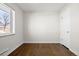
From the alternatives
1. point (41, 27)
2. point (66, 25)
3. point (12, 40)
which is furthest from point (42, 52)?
Answer: point (41, 27)

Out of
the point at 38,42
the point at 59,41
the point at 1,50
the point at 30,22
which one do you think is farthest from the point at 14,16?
the point at 59,41

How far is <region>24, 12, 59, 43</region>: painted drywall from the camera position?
241 inches

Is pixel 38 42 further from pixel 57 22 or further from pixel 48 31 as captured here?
pixel 57 22

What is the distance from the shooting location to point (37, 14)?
6.12m

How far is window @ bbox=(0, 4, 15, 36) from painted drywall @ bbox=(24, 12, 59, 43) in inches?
84.5

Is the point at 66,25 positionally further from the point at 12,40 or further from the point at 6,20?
the point at 6,20

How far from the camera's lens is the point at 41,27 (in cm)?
618

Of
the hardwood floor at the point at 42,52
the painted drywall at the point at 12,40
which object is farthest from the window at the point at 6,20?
the hardwood floor at the point at 42,52

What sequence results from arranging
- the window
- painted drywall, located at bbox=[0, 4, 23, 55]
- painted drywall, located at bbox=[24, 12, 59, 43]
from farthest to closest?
1. painted drywall, located at bbox=[24, 12, 59, 43]
2. the window
3. painted drywall, located at bbox=[0, 4, 23, 55]

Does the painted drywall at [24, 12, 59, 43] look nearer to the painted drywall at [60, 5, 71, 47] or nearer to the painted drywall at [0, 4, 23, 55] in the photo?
the painted drywall at [60, 5, 71, 47]

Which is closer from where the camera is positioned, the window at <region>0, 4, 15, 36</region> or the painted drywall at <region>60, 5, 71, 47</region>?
the window at <region>0, 4, 15, 36</region>

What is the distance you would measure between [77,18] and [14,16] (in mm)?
2285

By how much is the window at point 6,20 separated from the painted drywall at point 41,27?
215 centimetres

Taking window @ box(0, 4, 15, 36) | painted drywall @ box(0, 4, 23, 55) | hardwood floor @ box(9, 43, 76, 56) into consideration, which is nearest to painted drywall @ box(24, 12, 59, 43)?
painted drywall @ box(0, 4, 23, 55)
